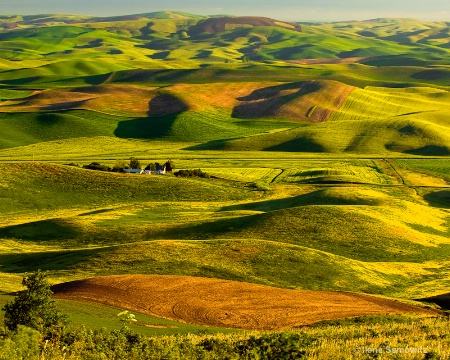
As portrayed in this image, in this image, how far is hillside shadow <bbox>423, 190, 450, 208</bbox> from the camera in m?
114

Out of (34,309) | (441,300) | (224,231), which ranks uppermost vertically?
(34,309)

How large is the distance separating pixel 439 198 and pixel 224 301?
79.9 metres

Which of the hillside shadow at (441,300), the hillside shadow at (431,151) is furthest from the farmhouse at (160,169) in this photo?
the hillside shadow at (441,300)

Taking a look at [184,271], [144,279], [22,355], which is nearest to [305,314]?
[144,279]

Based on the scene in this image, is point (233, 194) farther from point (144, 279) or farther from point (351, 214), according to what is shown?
point (144, 279)

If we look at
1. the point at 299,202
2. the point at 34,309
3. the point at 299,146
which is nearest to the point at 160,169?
the point at 299,202

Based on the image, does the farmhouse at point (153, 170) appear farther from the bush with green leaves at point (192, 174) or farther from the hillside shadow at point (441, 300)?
the hillside shadow at point (441, 300)

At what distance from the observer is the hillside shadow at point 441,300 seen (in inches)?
2129

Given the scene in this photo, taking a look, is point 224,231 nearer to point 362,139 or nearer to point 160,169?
point 160,169

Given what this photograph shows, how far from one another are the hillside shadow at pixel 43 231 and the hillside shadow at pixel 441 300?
152ft

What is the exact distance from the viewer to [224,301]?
47.6 meters

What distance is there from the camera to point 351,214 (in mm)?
90125

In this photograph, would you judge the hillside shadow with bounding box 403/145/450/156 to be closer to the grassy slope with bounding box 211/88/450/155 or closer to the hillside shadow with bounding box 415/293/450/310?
the grassy slope with bounding box 211/88/450/155

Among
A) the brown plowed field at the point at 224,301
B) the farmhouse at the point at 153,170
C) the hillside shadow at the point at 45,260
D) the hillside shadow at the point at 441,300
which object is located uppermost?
the brown plowed field at the point at 224,301
